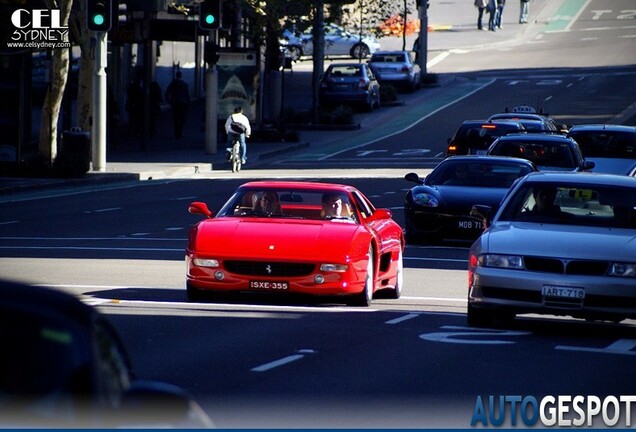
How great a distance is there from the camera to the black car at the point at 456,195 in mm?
23906

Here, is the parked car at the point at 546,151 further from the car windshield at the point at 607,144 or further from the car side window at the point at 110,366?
the car side window at the point at 110,366

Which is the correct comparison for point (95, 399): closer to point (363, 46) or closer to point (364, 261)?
point (364, 261)

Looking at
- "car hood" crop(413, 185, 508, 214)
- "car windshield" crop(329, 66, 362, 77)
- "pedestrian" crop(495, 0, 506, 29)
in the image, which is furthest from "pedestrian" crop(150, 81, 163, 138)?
"pedestrian" crop(495, 0, 506, 29)

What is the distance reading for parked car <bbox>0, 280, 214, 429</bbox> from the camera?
4.64 metres

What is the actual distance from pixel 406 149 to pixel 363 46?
3303cm

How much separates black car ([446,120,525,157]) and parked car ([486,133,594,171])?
5.13 m

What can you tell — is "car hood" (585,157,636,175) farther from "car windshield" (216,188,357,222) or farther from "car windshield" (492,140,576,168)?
"car windshield" (216,188,357,222)

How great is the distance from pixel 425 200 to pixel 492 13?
6868cm

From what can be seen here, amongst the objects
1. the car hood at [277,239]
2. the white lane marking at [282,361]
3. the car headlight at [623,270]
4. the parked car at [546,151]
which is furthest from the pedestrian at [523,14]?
the white lane marking at [282,361]

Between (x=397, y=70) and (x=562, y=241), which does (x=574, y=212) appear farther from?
(x=397, y=70)

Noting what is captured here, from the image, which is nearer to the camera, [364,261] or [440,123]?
[364,261]

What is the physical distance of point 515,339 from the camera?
13711mm

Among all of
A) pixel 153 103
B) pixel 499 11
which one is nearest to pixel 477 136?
pixel 153 103

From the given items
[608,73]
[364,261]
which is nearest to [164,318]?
[364,261]
